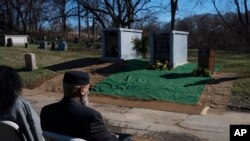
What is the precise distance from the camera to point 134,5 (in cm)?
4578

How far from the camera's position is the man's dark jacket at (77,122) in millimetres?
3688

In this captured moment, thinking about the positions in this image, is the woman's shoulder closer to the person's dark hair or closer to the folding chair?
the person's dark hair

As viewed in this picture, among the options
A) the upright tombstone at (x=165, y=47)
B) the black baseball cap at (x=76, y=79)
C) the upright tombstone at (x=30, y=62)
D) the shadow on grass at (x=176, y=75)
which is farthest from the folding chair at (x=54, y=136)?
the upright tombstone at (x=30, y=62)

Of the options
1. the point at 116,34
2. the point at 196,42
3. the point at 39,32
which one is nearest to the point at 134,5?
the point at 196,42

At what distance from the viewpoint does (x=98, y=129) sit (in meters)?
3.75

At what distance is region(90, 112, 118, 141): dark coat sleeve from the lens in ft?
12.1

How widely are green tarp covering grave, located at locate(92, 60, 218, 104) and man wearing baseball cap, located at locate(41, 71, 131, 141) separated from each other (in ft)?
29.2

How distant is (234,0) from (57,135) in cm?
4609

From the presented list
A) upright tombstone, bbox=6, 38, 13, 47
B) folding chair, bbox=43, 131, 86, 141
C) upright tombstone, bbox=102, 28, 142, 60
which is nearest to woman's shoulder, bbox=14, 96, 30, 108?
folding chair, bbox=43, 131, 86, 141

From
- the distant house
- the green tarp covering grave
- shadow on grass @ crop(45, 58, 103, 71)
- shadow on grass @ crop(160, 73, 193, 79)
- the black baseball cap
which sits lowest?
the green tarp covering grave

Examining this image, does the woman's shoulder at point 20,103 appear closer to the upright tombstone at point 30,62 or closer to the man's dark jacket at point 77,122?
the man's dark jacket at point 77,122

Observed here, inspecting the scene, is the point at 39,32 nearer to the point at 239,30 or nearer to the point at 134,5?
the point at 134,5

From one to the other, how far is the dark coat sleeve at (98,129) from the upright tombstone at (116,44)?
15135 mm

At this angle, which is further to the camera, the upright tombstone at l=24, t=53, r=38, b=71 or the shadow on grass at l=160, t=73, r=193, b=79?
the upright tombstone at l=24, t=53, r=38, b=71
